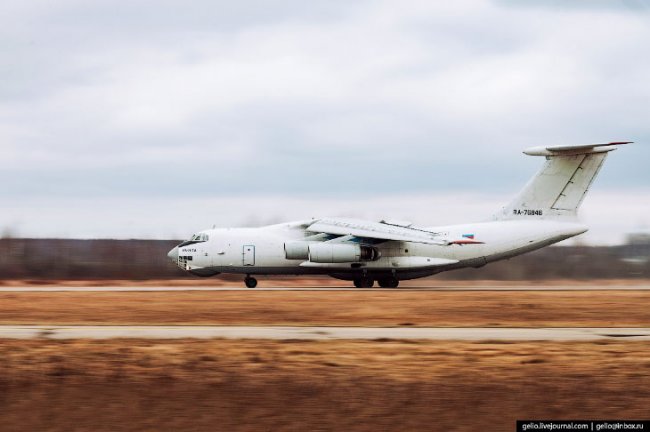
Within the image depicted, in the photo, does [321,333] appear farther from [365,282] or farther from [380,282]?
[380,282]

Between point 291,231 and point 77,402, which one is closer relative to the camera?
point 77,402

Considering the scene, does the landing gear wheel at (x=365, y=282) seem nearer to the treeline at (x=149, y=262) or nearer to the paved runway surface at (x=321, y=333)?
the treeline at (x=149, y=262)

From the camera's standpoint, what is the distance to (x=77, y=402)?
14.7 metres

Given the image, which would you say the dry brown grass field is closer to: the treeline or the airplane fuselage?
the airplane fuselage

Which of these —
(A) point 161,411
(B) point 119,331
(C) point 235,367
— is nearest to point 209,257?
(B) point 119,331

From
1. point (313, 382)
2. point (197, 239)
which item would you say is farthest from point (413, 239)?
point (313, 382)

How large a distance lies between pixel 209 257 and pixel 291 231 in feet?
14.7

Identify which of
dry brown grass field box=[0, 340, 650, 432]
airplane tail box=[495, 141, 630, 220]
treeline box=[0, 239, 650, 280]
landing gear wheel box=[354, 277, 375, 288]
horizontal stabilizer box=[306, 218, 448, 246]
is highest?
airplane tail box=[495, 141, 630, 220]

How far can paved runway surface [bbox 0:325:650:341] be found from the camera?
73.4ft

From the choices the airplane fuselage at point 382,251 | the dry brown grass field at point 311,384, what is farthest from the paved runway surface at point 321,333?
the airplane fuselage at point 382,251

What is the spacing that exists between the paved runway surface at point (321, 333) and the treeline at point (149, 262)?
30.9 meters

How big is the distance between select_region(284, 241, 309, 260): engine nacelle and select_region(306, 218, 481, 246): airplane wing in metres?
0.92

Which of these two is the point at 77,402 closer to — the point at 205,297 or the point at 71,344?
the point at 71,344

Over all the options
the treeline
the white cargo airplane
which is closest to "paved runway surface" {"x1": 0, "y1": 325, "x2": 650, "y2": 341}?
the white cargo airplane
